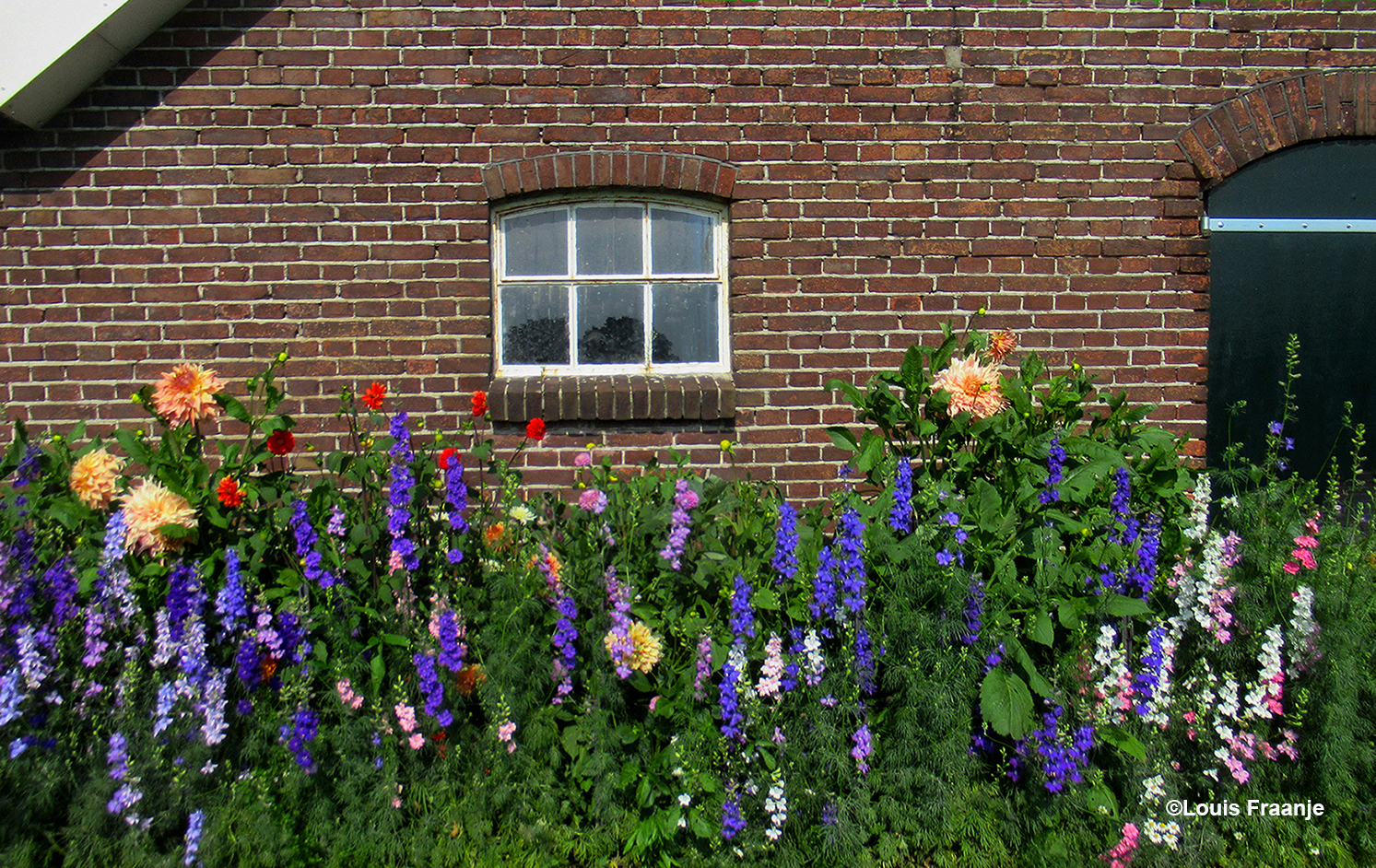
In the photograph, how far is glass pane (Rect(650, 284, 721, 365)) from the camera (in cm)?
390

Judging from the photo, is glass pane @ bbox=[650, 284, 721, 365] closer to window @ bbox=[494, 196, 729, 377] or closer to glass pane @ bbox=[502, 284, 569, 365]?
window @ bbox=[494, 196, 729, 377]

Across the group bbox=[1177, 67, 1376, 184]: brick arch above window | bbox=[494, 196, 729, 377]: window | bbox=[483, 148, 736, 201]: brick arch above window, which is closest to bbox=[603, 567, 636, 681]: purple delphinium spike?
bbox=[494, 196, 729, 377]: window

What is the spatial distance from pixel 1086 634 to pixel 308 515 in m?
2.32

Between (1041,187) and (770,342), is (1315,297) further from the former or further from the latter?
(770,342)

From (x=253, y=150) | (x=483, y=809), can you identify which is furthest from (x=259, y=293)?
(x=483, y=809)

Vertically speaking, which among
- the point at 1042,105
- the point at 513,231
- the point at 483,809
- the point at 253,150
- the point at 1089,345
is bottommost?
the point at 483,809

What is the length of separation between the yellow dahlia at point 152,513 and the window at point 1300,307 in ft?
14.3

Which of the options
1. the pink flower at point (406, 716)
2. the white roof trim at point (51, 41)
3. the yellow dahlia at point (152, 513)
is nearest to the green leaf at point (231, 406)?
the yellow dahlia at point (152, 513)

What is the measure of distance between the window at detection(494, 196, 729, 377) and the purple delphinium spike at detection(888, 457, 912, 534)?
164 cm

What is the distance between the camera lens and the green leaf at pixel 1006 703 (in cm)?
213

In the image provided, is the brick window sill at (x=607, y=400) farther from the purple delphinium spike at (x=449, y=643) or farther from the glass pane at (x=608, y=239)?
the purple delphinium spike at (x=449, y=643)

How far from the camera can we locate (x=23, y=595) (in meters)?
2.28

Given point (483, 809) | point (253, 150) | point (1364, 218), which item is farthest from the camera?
point (1364, 218)

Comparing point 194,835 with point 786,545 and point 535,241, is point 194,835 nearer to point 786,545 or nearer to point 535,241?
point 786,545
